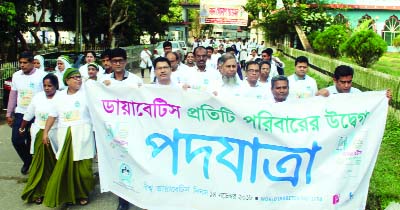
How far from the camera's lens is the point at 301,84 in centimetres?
659

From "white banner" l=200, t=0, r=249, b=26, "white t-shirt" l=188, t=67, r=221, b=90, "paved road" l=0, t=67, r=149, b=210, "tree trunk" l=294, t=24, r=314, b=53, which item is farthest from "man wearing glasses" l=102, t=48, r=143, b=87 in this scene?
"white banner" l=200, t=0, r=249, b=26

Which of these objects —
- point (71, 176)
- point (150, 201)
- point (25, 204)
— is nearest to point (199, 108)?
point (150, 201)

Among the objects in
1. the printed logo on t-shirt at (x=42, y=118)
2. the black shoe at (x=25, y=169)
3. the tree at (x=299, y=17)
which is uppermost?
the tree at (x=299, y=17)

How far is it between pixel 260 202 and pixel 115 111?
1.73 meters

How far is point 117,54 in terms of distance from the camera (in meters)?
5.64

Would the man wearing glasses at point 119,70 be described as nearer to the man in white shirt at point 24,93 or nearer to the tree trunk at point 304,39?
the man in white shirt at point 24,93

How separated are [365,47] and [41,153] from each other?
12.9 m

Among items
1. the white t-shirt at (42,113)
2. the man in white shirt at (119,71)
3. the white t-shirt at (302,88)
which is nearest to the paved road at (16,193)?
the man in white shirt at (119,71)

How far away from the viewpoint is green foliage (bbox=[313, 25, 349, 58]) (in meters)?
22.1

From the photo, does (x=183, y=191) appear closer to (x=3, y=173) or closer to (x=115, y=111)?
(x=115, y=111)

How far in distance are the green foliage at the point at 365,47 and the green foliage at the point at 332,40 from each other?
5.01 metres

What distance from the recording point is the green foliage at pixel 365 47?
16016 millimetres

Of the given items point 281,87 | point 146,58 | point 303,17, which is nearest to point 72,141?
point 281,87

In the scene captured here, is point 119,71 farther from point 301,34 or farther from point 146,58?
point 301,34
